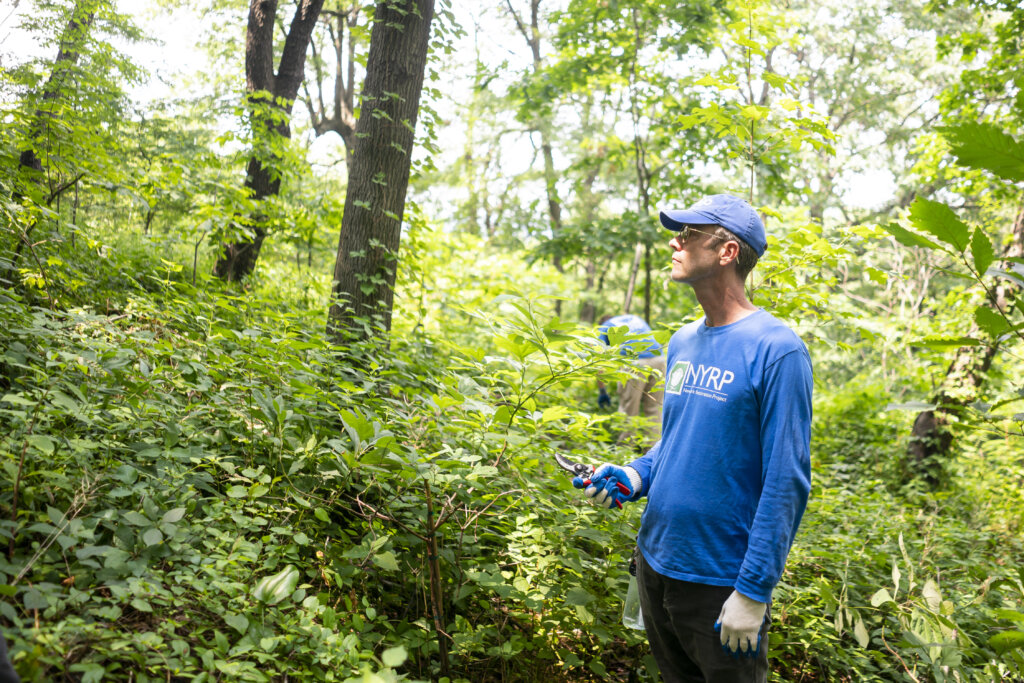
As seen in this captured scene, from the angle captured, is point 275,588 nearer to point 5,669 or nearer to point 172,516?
point 172,516

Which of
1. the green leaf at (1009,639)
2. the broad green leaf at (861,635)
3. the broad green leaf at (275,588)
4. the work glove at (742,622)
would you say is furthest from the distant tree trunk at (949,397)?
the broad green leaf at (275,588)

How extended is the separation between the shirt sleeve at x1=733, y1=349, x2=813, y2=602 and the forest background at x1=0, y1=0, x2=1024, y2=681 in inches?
13.7

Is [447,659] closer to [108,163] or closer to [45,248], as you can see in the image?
[45,248]

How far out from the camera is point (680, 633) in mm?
1998

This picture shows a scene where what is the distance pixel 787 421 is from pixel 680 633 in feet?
2.62

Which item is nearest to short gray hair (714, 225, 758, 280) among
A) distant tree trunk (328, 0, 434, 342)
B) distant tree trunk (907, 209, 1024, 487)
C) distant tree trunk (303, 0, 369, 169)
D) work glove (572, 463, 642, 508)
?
work glove (572, 463, 642, 508)

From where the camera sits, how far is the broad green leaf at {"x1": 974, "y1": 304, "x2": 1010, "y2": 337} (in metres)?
1.24

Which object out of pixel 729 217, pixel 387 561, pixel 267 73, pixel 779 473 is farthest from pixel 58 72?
pixel 779 473

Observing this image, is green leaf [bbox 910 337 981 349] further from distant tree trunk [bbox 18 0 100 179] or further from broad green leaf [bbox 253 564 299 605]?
distant tree trunk [bbox 18 0 100 179]

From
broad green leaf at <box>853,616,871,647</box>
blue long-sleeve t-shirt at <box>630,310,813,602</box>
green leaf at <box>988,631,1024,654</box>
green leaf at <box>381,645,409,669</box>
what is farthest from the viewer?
broad green leaf at <box>853,616,871,647</box>

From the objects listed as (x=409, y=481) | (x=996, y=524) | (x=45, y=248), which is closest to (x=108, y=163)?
(x=45, y=248)

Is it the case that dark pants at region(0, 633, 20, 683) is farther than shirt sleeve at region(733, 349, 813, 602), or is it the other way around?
shirt sleeve at region(733, 349, 813, 602)

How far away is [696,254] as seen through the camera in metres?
2.21

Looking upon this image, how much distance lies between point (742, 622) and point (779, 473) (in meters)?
0.44
